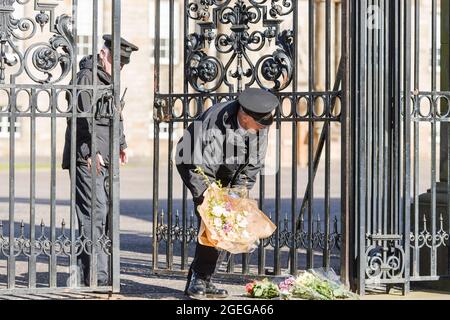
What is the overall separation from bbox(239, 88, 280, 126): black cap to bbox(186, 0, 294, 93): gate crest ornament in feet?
5.94

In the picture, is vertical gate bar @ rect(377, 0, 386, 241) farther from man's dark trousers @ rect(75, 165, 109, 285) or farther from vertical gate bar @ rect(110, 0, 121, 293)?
man's dark trousers @ rect(75, 165, 109, 285)

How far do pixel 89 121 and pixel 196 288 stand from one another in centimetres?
172

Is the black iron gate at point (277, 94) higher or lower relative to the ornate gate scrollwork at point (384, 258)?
higher

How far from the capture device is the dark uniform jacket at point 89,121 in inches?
405

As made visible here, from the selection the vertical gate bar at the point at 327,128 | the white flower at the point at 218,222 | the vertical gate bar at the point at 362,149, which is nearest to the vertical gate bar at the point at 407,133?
the vertical gate bar at the point at 362,149

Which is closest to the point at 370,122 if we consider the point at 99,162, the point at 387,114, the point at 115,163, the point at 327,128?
the point at 387,114

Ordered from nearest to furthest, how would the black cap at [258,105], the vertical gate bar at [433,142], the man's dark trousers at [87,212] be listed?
the black cap at [258,105]
the man's dark trousers at [87,212]
the vertical gate bar at [433,142]

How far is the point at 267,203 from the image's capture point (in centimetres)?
2219

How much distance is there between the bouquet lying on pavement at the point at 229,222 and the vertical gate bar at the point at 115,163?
33.5 inches

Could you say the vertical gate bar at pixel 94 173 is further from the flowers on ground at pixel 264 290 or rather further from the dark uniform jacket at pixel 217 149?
the flowers on ground at pixel 264 290

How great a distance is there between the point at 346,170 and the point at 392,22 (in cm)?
139

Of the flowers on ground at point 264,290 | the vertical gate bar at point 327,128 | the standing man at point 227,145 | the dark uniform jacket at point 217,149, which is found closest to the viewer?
the standing man at point 227,145

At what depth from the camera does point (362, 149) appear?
34.9 ft
